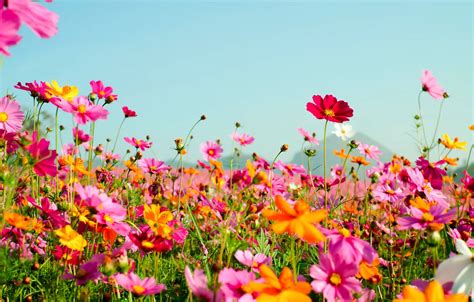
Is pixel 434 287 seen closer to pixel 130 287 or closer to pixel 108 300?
pixel 130 287

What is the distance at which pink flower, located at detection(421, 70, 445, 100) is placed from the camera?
6.78 feet

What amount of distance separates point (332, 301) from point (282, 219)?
0.16 meters

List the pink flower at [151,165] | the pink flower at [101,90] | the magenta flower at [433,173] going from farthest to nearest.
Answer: the pink flower at [151,165], the pink flower at [101,90], the magenta flower at [433,173]

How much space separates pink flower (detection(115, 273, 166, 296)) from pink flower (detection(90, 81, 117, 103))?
0.99 meters

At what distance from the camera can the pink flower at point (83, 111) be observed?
1.24 m

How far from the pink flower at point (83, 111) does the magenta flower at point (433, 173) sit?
1.02 m

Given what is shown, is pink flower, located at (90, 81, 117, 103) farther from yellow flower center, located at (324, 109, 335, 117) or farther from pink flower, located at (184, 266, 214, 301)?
pink flower, located at (184, 266, 214, 301)

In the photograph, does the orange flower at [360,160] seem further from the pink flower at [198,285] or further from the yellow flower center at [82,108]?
the pink flower at [198,285]

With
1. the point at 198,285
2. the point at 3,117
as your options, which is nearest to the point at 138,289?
the point at 198,285

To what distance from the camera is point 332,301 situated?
30.4 inches

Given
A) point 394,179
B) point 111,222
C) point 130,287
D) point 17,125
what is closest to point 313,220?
point 130,287

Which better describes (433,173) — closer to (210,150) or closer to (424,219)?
(424,219)

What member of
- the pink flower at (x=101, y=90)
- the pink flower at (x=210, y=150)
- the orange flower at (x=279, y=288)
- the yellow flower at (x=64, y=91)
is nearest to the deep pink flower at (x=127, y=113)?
the pink flower at (x=101, y=90)

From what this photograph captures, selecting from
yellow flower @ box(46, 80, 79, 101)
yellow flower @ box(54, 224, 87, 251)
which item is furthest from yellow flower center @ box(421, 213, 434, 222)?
yellow flower @ box(46, 80, 79, 101)
